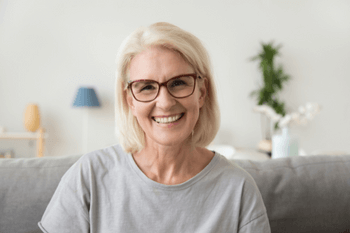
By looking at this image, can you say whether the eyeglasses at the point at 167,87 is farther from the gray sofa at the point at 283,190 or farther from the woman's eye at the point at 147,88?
the gray sofa at the point at 283,190

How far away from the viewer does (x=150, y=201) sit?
877 mm

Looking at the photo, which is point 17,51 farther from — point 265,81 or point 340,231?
point 340,231

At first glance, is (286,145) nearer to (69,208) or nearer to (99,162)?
(99,162)

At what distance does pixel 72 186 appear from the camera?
855 millimetres

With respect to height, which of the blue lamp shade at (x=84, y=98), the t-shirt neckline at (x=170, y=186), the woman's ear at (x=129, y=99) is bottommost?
the t-shirt neckline at (x=170, y=186)

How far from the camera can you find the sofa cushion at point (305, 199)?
99 cm

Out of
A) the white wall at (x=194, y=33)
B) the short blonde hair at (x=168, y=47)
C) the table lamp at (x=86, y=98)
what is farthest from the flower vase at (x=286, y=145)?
the table lamp at (x=86, y=98)

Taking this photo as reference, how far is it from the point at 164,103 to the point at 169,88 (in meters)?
0.05

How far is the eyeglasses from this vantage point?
84 cm

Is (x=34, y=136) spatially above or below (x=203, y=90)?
below

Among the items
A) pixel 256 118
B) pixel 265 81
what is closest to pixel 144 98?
pixel 265 81

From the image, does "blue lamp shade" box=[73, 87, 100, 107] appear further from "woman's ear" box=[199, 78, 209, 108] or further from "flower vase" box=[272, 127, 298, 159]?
"woman's ear" box=[199, 78, 209, 108]

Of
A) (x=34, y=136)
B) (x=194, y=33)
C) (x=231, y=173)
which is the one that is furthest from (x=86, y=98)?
(x=231, y=173)

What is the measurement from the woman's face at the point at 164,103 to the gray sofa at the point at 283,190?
345 mm
